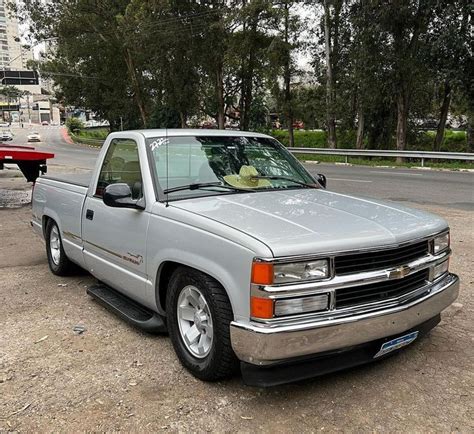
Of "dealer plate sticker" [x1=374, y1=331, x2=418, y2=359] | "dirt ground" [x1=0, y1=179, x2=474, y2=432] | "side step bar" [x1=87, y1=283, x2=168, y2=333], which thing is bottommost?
"dirt ground" [x1=0, y1=179, x2=474, y2=432]

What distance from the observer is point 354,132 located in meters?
31.0

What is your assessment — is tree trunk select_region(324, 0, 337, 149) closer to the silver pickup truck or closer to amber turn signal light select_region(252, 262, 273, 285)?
the silver pickup truck

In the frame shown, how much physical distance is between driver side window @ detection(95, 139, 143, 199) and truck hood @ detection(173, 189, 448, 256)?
660 millimetres

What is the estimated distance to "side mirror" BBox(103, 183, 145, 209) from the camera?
371cm

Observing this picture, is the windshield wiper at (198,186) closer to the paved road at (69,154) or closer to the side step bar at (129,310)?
the side step bar at (129,310)

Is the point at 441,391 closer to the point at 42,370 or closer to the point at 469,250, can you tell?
the point at 42,370

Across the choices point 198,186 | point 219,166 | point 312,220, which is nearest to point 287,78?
point 219,166

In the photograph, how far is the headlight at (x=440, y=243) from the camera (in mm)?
3416

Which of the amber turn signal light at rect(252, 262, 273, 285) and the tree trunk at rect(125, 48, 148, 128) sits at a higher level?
the tree trunk at rect(125, 48, 148, 128)

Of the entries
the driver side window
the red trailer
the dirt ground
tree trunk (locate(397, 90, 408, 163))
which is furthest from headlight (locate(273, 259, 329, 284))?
tree trunk (locate(397, 90, 408, 163))

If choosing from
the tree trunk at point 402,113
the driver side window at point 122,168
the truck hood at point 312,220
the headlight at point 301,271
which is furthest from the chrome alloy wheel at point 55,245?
the tree trunk at point 402,113

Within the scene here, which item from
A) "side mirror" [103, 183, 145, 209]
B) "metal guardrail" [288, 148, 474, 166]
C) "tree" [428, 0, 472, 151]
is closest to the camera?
"side mirror" [103, 183, 145, 209]

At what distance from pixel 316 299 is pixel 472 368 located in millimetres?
1482

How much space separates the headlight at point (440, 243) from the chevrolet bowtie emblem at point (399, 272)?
0.48 metres
